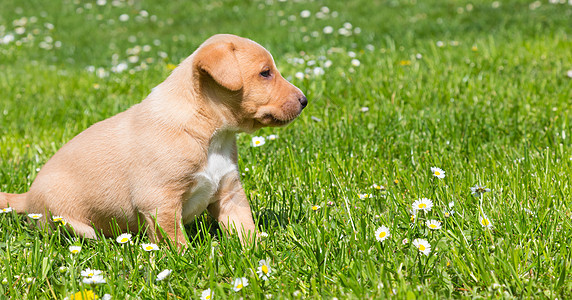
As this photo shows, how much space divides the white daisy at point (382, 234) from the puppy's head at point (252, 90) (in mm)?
699

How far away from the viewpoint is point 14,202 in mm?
3156

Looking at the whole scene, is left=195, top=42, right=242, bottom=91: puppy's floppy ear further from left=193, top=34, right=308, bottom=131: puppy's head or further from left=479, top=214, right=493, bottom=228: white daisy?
left=479, top=214, right=493, bottom=228: white daisy

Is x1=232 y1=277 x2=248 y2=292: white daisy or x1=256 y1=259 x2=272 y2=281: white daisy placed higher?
x1=232 y1=277 x2=248 y2=292: white daisy

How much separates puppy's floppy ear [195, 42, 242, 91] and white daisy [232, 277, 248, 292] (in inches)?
34.4

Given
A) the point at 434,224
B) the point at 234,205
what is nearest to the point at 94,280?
the point at 234,205

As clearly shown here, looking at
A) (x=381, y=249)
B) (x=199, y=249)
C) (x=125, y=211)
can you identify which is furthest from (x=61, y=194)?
(x=381, y=249)

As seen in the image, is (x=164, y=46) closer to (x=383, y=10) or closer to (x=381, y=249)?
(x=383, y=10)

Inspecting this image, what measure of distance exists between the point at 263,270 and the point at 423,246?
69 cm

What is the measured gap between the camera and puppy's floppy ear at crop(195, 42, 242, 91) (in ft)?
8.61

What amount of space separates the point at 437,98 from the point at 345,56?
66.6 inches

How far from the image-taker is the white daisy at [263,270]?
238 cm

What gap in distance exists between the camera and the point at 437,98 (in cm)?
478

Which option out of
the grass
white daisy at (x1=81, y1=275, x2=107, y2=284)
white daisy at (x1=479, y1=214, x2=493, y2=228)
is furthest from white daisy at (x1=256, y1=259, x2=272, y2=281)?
white daisy at (x1=479, y1=214, x2=493, y2=228)

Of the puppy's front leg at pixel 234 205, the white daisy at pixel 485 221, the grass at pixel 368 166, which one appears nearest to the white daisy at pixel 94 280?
the grass at pixel 368 166
